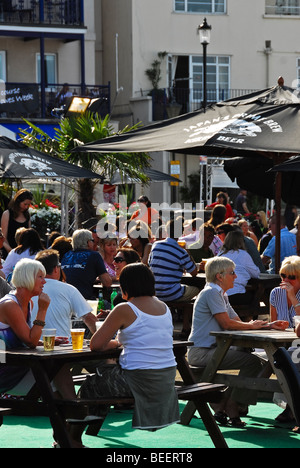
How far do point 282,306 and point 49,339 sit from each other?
8.60 ft

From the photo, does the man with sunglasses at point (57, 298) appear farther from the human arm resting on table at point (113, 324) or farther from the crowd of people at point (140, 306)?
the human arm resting on table at point (113, 324)

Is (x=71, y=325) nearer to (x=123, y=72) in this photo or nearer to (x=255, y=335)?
(x=255, y=335)

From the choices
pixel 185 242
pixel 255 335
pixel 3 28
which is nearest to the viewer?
pixel 255 335

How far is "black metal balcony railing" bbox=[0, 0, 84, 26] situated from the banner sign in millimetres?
2486

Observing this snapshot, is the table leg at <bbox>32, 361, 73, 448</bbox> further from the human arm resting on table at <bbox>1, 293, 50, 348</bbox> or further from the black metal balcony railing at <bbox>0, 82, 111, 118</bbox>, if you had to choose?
the black metal balcony railing at <bbox>0, 82, 111, 118</bbox>

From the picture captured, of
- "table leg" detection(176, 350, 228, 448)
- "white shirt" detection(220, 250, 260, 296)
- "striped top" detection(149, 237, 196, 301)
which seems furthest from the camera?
"striped top" detection(149, 237, 196, 301)

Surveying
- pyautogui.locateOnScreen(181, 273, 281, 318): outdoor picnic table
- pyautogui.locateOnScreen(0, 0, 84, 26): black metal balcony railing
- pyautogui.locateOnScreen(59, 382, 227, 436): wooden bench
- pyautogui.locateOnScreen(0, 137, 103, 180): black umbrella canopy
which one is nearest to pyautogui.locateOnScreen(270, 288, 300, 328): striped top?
pyautogui.locateOnScreen(59, 382, 227, 436): wooden bench

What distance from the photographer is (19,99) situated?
32.9 m

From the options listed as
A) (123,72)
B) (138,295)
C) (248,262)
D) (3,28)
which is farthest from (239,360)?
(123,72)

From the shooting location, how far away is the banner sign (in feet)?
107

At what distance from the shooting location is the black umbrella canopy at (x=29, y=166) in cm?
1295

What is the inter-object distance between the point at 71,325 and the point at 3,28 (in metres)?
26.6

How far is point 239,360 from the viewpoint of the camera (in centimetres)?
838

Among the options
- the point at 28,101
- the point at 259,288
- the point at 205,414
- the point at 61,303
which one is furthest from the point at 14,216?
the point at 28,101
